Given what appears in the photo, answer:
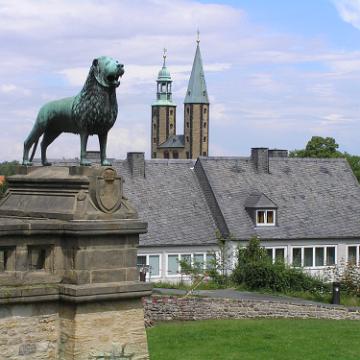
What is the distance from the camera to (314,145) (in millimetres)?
81875

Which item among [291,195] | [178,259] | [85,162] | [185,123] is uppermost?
[185,123]

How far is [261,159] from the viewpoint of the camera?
5219 cm

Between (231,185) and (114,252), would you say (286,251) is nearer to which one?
(231,185)

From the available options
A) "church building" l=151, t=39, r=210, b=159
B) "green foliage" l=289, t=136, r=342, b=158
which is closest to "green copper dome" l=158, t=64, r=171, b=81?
"church building" l=151, t=39, r=210, b=159

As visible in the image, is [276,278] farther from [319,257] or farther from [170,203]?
[319,257]

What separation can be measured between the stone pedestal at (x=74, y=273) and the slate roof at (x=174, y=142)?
150m

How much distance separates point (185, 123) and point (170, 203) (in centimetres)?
11739

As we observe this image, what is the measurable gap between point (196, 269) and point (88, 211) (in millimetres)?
28163

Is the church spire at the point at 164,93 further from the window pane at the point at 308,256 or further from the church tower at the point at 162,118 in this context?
the window pane at the point at 308,256

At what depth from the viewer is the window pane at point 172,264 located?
4516 cm

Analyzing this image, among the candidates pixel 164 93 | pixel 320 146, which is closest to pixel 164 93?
pixel 164 93

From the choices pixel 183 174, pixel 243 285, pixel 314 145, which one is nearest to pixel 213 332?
pixel 243 285

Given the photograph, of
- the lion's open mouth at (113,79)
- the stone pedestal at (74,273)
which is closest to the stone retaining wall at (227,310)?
the stone pedestal at (74,273)

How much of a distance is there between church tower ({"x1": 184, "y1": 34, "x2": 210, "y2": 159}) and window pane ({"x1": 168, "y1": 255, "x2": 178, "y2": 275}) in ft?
372
